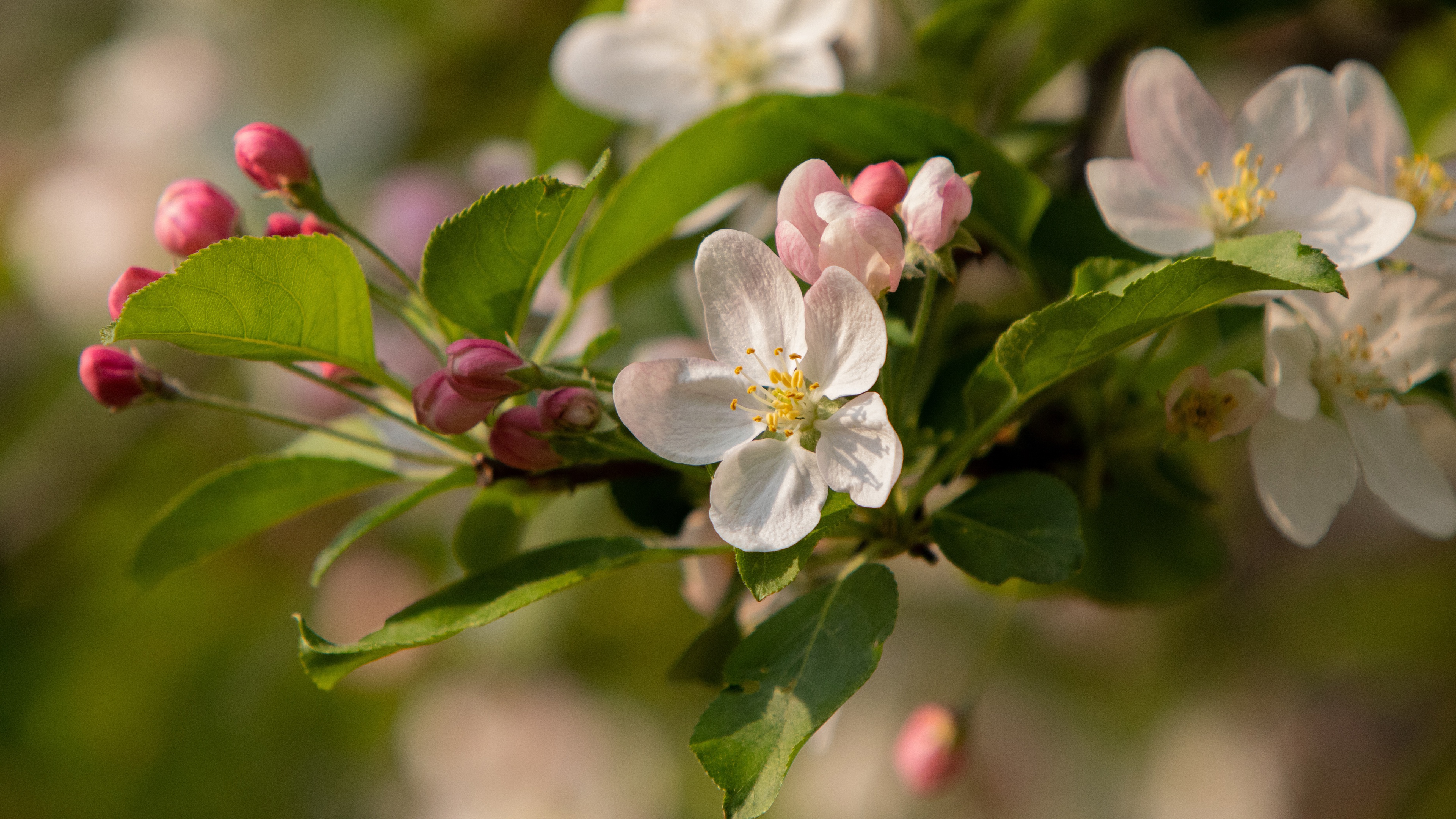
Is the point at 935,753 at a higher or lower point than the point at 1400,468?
lower

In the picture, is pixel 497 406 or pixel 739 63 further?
pixel 739 63

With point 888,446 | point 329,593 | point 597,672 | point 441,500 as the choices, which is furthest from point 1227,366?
point 329,593

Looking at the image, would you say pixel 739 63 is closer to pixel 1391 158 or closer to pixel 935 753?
pixel 1391 158

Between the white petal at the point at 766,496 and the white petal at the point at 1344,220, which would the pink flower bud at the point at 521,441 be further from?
the white petal at the point at 1344,220

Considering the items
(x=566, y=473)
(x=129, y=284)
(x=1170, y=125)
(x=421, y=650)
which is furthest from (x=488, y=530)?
(x=421, y=650)

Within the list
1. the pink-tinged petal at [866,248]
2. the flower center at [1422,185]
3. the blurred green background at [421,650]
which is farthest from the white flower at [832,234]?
the blurred green background at [421,650]

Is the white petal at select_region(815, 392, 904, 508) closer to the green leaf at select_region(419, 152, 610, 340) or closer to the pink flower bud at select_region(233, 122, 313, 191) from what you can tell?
the green leaf at select_region(419, 152, 610, 340)
